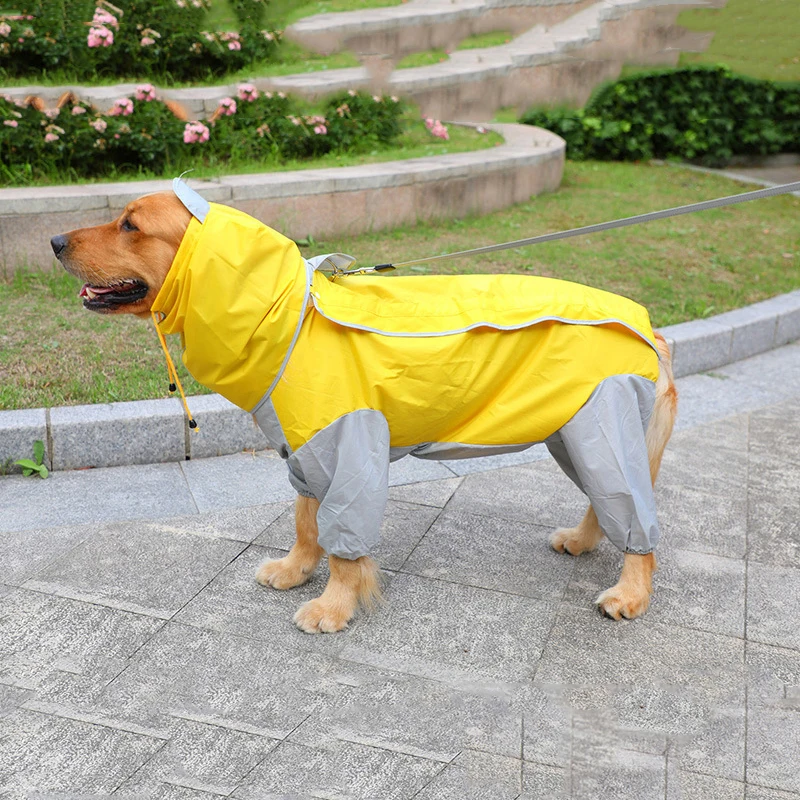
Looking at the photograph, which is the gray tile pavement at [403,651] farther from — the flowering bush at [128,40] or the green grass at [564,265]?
the flowering bush at [128,40]

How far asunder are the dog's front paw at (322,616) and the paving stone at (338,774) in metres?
0.57

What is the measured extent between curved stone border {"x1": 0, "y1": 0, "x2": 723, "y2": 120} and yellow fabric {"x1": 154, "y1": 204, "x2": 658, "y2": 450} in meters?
6.58

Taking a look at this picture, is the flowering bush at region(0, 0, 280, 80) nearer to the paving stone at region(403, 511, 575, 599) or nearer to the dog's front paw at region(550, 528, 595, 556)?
the paving stone at region(403, 511, 575, 599)

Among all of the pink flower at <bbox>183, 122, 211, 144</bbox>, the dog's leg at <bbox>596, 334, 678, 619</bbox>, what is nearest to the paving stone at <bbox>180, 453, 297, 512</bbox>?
the dog's leg at <bbox>596, 334, 678, 619</bbox>

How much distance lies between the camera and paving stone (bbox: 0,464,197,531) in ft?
12.7

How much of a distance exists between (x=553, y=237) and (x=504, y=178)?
4964 millimetres

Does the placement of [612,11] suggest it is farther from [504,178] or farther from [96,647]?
[96,647]

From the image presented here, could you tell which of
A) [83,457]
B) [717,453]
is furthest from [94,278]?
[717,453]

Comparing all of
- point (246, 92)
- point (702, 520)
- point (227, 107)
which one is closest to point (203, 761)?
point (702, 520)

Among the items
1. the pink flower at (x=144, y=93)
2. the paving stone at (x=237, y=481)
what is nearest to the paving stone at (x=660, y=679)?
the paving stone at (x=237, y=481)

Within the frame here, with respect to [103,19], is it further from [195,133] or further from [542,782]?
[542,782]

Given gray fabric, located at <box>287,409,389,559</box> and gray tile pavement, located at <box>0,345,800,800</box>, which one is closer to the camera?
gray tile pavement, located at <box>0,345,800,800</box>

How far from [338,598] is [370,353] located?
888 millimetres

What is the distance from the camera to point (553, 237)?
11.9ft
